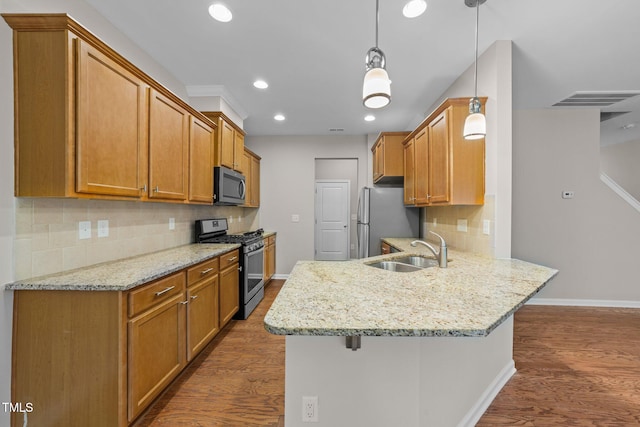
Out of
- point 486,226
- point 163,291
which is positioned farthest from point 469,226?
point 163,291

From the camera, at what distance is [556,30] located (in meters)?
1.97

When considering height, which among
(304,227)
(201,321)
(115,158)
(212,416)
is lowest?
(212,416)

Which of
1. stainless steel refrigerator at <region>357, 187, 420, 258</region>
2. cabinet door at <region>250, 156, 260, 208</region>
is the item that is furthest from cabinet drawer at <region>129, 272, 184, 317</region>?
cabinet door at <region>250, 156, 260, 208</region>

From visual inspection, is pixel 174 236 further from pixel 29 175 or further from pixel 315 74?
pixel 315 74

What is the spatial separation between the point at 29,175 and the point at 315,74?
7.73 ft

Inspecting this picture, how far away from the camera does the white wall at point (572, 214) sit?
3.40 metres

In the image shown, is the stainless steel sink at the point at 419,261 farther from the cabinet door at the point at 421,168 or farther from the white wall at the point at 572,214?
the white wall at the point at 572,214

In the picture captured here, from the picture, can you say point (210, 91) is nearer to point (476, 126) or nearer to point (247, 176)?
point (247, 176)

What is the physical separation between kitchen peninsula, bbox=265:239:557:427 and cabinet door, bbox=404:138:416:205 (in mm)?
1924

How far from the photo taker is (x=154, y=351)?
63.3 inches

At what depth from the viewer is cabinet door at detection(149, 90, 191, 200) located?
1991 mm

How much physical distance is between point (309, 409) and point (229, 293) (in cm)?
183

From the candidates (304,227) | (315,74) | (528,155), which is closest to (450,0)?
(315,74)

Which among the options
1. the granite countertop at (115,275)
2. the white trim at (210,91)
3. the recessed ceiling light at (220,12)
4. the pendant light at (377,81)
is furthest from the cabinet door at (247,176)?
the pendant light at (377,81)
